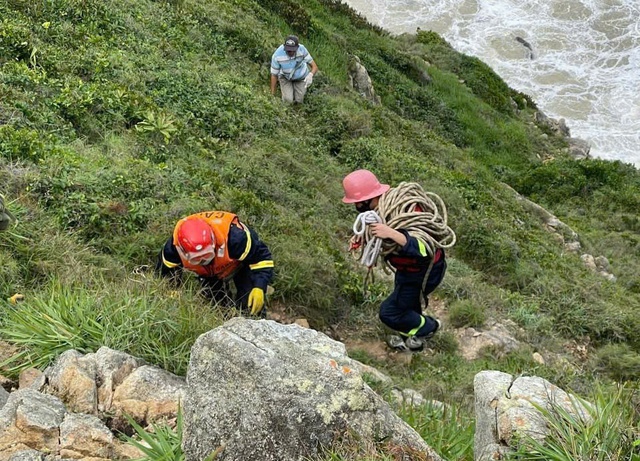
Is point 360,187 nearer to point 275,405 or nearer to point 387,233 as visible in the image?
point 387,233

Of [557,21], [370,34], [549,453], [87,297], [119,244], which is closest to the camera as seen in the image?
[549,453]

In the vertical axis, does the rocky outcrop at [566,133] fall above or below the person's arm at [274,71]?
below

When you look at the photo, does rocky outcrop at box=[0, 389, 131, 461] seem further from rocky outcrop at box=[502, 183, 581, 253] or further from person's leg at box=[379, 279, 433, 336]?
rocky outcrop at box=[502, 183, 581, 253]

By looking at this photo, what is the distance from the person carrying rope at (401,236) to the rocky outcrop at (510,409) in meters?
1.51

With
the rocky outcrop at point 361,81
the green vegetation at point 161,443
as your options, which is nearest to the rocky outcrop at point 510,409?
the green vegetation at point 161,443

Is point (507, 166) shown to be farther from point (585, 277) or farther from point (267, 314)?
point (267, 314)

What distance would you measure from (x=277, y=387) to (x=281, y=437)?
0.22 meters

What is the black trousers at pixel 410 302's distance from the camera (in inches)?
212

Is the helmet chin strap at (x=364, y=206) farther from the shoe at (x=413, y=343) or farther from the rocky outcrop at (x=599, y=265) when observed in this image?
the rocky outcrop at (x=599, y=265)

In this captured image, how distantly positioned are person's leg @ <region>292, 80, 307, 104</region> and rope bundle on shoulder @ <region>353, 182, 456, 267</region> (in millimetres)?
6334

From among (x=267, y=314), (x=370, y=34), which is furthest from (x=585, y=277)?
(x=370, y=34)

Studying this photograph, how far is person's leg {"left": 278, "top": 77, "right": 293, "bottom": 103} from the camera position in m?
10.8

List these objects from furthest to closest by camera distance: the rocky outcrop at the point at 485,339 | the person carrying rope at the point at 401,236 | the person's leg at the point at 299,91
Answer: the person's leg at the point at 299,91, the rocky outcrop at the point at 485,339, the person carrying rope at the point at 401,236

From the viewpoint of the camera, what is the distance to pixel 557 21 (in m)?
26.1
